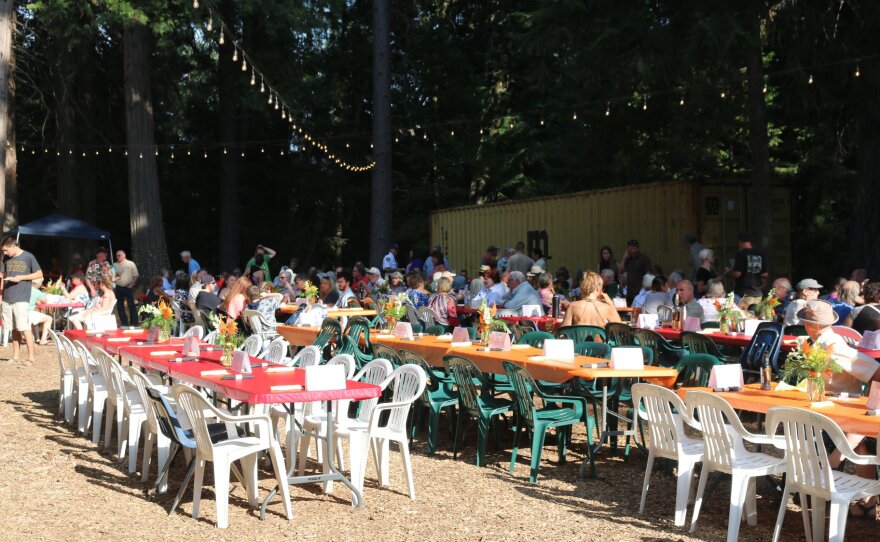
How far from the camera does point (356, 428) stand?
741 cm

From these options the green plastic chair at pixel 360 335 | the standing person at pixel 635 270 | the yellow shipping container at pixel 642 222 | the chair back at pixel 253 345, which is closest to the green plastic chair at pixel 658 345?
the green plastic chair at pixel 360 335

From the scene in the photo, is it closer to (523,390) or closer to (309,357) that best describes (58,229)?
(309,357)

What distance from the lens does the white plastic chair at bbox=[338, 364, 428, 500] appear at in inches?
282

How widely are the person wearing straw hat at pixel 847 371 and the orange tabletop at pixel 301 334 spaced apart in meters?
6.58

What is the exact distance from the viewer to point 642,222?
797 inches

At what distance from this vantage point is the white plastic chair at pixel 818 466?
537 centimetres

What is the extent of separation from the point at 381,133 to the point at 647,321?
17086mm

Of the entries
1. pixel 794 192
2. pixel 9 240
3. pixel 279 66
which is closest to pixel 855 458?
pixel 9 240

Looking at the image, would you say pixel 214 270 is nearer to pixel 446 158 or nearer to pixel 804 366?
pixel 446 158

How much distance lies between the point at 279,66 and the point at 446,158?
259 inches

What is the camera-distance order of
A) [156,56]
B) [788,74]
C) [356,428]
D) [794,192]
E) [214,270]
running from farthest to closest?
[214,270] → [156,56] → [794,192] → [788,74] → [356,428]

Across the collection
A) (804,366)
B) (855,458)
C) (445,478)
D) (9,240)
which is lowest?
(445,478)

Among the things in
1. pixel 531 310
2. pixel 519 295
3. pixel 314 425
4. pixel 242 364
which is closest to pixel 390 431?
pixel 314 425

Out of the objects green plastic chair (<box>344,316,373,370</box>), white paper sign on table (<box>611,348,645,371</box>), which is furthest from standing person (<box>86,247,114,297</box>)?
white paper sign on table (<box>611,348,645,371</box>)
